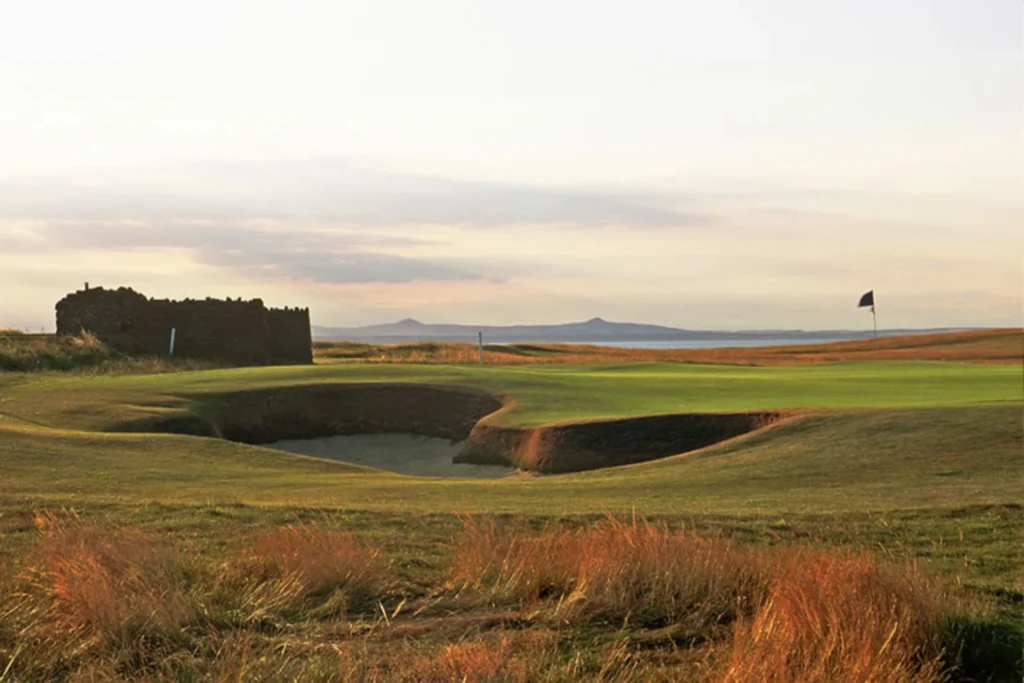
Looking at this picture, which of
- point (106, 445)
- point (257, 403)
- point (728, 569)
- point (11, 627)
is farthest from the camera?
point (257, 403)

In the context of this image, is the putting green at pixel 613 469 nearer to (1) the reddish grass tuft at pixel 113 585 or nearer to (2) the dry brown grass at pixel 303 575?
(2) the dry brown grass at pixel 303 575

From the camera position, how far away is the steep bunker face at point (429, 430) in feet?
67.4

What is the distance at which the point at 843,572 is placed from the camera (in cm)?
693

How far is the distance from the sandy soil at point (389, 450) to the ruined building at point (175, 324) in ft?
52.4

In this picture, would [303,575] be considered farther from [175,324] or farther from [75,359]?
[175,324]

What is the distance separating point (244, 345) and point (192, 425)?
18.6m

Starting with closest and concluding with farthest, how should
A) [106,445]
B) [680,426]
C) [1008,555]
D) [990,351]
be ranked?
[1008,555] → [106,445] → [680,426] → [990,351]

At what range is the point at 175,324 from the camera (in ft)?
136

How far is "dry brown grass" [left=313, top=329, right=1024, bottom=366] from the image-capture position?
57.0 m

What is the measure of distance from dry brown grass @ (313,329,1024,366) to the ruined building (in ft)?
33.6

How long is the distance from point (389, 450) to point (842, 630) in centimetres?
2036

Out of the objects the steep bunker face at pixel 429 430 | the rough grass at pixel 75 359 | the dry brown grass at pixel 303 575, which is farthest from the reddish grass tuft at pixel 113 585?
the rough grass at pixel 75 359

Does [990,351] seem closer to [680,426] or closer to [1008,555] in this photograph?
[680,426]

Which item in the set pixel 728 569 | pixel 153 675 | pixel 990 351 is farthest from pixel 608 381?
pixel 990 351
